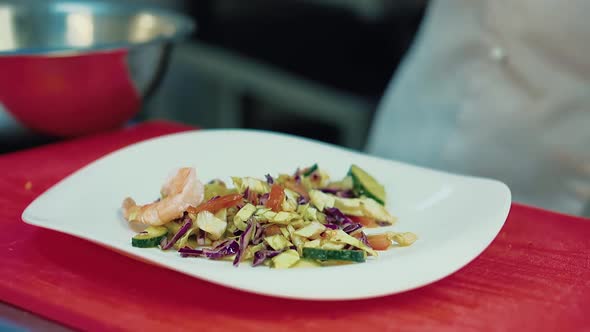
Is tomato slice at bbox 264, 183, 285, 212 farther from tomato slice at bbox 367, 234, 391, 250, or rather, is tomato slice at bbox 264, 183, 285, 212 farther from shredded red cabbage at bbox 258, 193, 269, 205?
tomato slice at bbox 367, 234, 391, 250

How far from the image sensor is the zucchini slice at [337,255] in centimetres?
70

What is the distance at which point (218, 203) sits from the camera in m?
0.79

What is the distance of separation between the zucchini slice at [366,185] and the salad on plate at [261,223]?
0.07 ft

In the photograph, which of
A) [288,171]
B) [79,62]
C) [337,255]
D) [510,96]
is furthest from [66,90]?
[510,96]

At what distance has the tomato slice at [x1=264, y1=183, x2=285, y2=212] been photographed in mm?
785

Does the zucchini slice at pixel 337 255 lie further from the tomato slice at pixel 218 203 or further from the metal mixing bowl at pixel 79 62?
the metal mixing bowl at pixel 79 62

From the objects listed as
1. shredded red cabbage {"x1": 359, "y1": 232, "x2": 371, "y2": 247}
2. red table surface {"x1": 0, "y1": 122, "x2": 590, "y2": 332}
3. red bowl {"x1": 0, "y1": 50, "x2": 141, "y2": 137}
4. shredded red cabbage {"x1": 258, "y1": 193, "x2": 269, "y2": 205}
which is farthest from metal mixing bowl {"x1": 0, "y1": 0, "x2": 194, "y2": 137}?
shredded red cabbage {"x1": 359, "y1": 232, "x2": 371, "y2": 247}

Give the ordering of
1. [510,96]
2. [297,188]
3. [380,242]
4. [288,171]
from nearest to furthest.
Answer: [380,242] < [297,188] < [288,171] < [510,96]

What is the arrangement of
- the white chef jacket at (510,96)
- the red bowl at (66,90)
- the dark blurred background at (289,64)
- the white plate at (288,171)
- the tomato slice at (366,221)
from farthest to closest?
the dark blurred background at (289,64) → the white chef jacket at (510,96) → the red bowl at (66,90) → the tomato slice at (366,221) → the white plate at (288,171)

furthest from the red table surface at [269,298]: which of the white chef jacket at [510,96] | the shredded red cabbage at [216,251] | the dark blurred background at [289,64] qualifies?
the dark blurred background at [289,64]

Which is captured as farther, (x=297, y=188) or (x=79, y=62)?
(x=79, y=62)

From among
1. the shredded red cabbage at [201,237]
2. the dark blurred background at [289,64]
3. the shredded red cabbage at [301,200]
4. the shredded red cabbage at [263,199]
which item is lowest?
the dark blurred background at [289,64]

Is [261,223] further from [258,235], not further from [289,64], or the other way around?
[289,64]

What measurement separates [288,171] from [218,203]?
0.22 m
